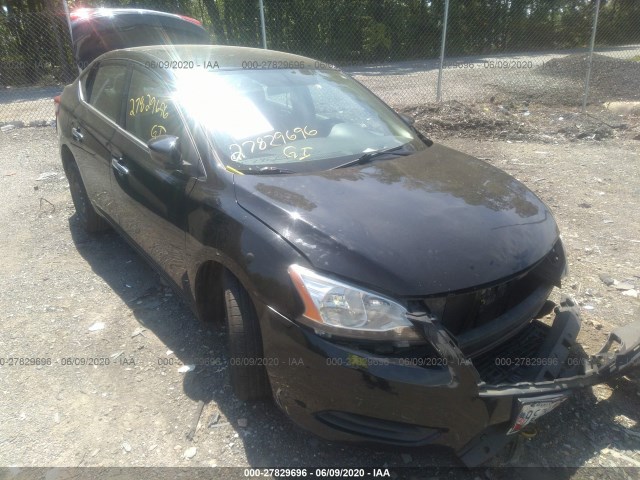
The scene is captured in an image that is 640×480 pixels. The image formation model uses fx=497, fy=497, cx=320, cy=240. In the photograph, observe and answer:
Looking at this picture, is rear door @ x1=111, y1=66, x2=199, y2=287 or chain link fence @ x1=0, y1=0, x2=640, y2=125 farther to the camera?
chain link fence @ x1=0, y1=0, x2=640, y2=125

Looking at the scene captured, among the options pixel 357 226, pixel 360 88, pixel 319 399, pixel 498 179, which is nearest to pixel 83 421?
pixel 319 399

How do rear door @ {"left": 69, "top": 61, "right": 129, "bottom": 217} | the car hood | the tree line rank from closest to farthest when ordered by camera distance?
the car hood < rear door @ {"left": 69, "top": 61, "right": 129, "bottom": 217} < the tree line

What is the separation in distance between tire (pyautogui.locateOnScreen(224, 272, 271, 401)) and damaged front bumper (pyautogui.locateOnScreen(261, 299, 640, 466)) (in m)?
0.17

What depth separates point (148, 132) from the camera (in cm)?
328

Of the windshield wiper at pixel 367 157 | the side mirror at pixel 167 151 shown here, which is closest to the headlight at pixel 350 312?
the windshield wiper at pixel 367 157

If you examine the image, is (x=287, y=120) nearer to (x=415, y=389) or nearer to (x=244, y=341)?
(x=244, y=341)

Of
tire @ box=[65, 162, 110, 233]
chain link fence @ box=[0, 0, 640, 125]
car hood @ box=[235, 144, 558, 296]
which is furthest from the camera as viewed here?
chain link fence @ box=[0, 0, 640, 125]

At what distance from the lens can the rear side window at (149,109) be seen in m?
3.08

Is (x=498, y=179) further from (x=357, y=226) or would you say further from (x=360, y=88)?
(x=360, y=88)

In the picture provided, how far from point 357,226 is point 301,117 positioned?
1250mm

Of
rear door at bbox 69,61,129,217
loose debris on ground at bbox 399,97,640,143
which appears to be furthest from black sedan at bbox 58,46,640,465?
loose debris on ground at bbox 399,97,640,143

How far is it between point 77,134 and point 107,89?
51 centimetres

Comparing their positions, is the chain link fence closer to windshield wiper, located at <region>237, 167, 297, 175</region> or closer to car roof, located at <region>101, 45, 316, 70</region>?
car roof, located at <region>101, 45, 316, 70</region>

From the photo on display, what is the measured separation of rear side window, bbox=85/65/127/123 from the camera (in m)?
3.73
